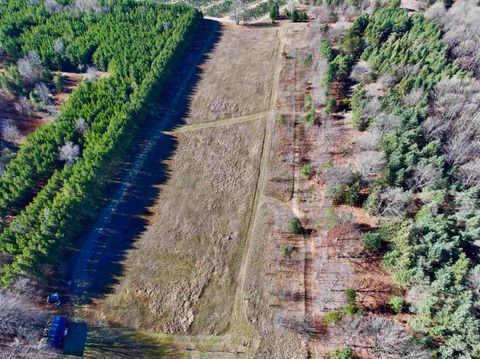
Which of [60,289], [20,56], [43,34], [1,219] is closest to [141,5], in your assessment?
[43,34]

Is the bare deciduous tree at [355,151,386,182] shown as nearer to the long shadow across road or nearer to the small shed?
the long shadow across road

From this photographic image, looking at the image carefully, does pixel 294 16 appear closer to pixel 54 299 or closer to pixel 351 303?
pixel 351 303

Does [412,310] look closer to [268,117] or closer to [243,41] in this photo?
[268,117]

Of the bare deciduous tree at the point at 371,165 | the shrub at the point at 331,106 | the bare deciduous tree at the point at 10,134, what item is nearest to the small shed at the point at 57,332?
the bare deciduous tree at the point at 10,134

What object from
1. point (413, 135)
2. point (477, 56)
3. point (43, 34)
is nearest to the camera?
point (413, 135)

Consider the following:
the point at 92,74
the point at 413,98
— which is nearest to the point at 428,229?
the point at 413,98
